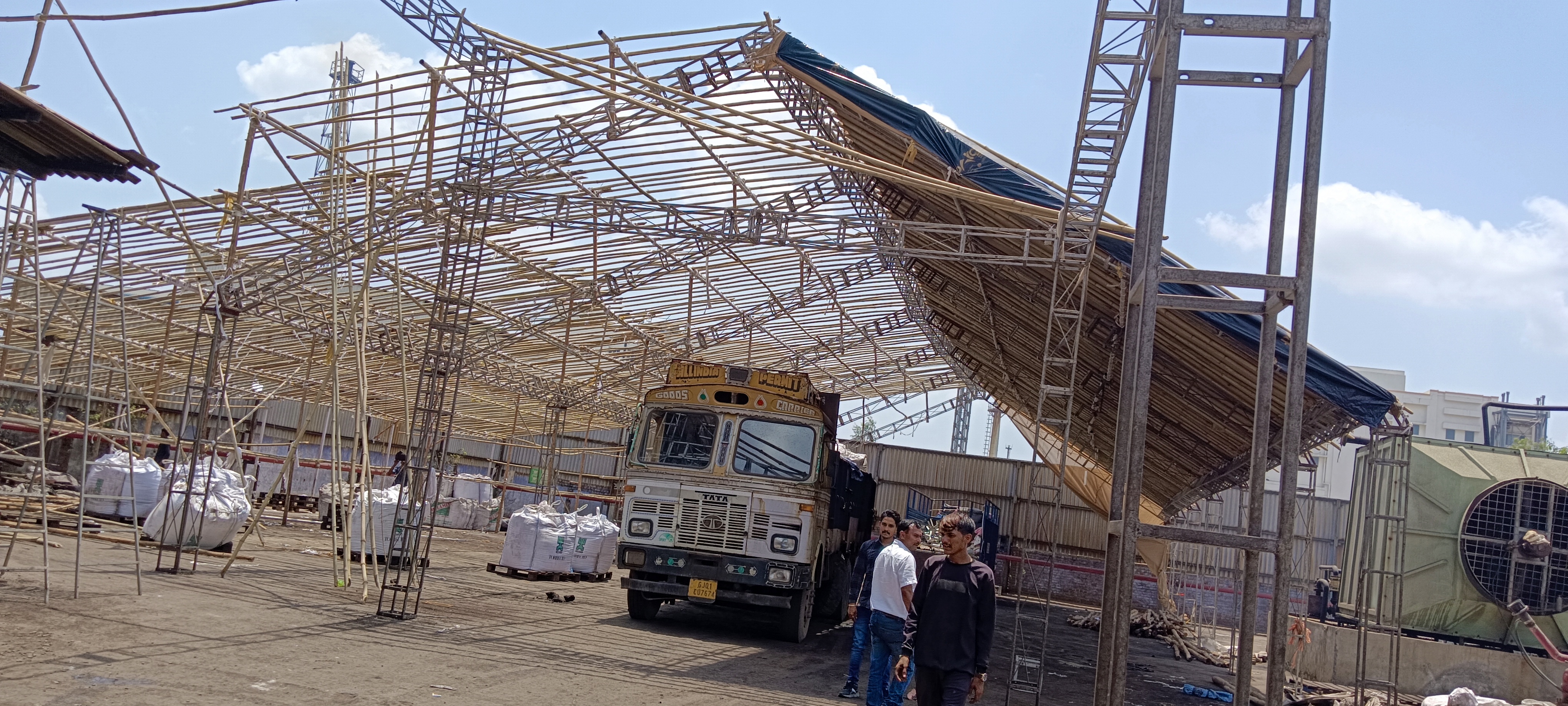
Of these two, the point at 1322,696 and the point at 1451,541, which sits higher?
the point at 1451,541

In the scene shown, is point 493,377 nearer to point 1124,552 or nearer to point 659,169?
point 659,169

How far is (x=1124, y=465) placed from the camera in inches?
269

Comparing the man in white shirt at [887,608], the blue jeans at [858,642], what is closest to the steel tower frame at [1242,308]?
the man in white shirt at [887,608]

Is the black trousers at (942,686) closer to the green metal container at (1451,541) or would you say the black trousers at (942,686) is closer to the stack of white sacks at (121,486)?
the green metal container at (1451,541)

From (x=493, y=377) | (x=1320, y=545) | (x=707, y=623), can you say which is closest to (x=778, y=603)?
(x=707, y=623)

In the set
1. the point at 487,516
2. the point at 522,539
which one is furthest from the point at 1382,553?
the point at 487,516

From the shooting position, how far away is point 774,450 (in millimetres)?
14031

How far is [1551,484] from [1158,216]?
1134 cm

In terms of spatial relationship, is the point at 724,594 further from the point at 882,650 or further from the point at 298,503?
the point at 298,503

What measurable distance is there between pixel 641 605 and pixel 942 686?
827 centimetres

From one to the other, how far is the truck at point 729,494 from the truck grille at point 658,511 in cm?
1

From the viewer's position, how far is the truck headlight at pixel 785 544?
13344 mm

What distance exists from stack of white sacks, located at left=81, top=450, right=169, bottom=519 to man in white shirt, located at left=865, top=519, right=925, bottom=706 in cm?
1453

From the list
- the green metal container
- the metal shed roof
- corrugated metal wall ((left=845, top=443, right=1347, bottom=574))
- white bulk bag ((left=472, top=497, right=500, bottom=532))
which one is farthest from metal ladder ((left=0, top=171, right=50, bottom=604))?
corrugated metal wall ((left=845, top=443, right=1347, bottom=574))
